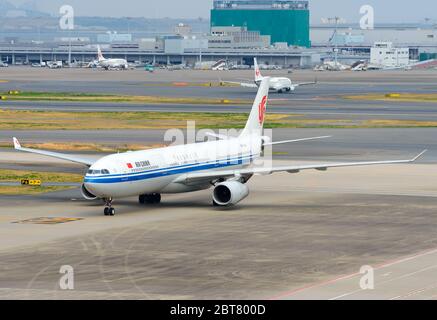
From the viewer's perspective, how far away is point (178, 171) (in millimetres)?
77000

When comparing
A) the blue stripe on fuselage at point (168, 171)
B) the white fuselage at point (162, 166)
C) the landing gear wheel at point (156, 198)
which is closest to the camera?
the blue stripe on fuselage at point (168, 171)

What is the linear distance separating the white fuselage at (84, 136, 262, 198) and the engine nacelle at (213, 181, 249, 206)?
6.40 feet

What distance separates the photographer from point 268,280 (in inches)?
2077

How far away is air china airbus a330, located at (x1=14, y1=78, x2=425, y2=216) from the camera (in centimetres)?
7188

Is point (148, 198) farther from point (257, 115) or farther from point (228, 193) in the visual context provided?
point (257, 115)

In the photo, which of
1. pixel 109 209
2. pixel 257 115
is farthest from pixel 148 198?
pixel 257 115

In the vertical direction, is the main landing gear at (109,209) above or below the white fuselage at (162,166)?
below

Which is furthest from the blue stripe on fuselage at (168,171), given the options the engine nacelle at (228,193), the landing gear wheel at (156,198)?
the landing gear wheel at (156,198)

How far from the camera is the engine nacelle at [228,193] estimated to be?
2997 inches

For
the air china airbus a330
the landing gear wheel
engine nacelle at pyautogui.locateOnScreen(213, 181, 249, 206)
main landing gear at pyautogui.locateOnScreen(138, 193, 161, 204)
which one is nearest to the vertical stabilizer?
the air china airbus a330

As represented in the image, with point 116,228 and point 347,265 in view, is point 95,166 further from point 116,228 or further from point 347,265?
point 347,265

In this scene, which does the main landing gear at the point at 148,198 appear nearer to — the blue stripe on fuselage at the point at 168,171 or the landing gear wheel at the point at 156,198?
the landing gear wheel at the point at 156,198

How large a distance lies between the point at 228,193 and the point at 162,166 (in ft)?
15.4

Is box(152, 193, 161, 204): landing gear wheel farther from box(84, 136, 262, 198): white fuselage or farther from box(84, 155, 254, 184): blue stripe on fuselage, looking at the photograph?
box(84, 155, 254, 184): blue stripe on fuselage
